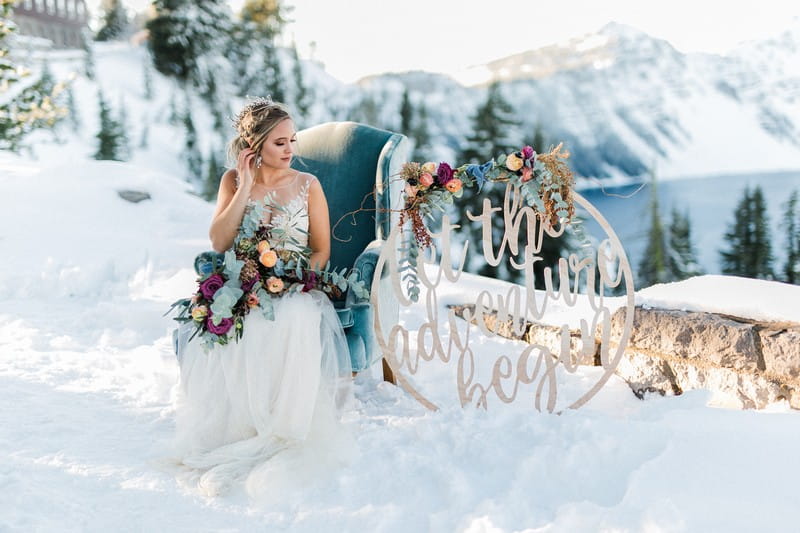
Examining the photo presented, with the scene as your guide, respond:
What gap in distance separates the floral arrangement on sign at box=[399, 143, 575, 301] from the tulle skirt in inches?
16.2

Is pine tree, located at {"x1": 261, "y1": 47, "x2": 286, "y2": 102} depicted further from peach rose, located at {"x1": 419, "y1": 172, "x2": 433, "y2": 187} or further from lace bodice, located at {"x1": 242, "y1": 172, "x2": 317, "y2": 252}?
peach rose, located at {"x1": 419, "y1": 172, "x2": 433, "y2": 187}

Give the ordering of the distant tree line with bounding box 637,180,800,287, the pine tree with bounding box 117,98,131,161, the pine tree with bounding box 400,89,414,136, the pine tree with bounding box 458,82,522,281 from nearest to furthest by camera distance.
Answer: the distant tree line with bounding box 637,180,800,287 < the pine tree with bounding box 117,98,131,161 < the pine tree with bounding box 458,82,522,281 < the pine tree with bounding box 400,89,414,136

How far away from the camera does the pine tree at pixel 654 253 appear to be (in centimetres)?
1013

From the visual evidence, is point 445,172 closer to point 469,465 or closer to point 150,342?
point 469,465

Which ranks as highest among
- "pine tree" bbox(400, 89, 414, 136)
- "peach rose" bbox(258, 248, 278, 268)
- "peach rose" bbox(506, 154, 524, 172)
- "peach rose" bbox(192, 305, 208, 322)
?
"pine tree" bbox(400, 89, 414, 136)

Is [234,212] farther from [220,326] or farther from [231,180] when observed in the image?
[220,326]

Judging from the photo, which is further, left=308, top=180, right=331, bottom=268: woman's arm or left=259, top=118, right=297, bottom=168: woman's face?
left=308, top=180, right=331, bottom=268: woman's arm

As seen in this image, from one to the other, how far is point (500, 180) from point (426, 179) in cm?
26

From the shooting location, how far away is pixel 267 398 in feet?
7.48

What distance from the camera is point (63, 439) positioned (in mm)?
2523

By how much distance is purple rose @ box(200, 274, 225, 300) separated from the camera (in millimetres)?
2301

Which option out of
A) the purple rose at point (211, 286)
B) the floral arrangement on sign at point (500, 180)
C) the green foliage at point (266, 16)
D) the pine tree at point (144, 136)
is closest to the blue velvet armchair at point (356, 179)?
the floral arrangement on sign at point (500, 180)

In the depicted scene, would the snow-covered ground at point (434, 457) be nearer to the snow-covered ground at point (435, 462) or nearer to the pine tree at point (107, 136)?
the snow-covered ground at point (435, 462)

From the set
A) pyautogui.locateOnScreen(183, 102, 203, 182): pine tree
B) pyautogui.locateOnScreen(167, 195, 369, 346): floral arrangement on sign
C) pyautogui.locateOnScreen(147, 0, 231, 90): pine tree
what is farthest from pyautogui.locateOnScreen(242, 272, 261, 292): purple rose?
pyautogui.locateOnScreen(147, 0, 231, 90): pine tree
